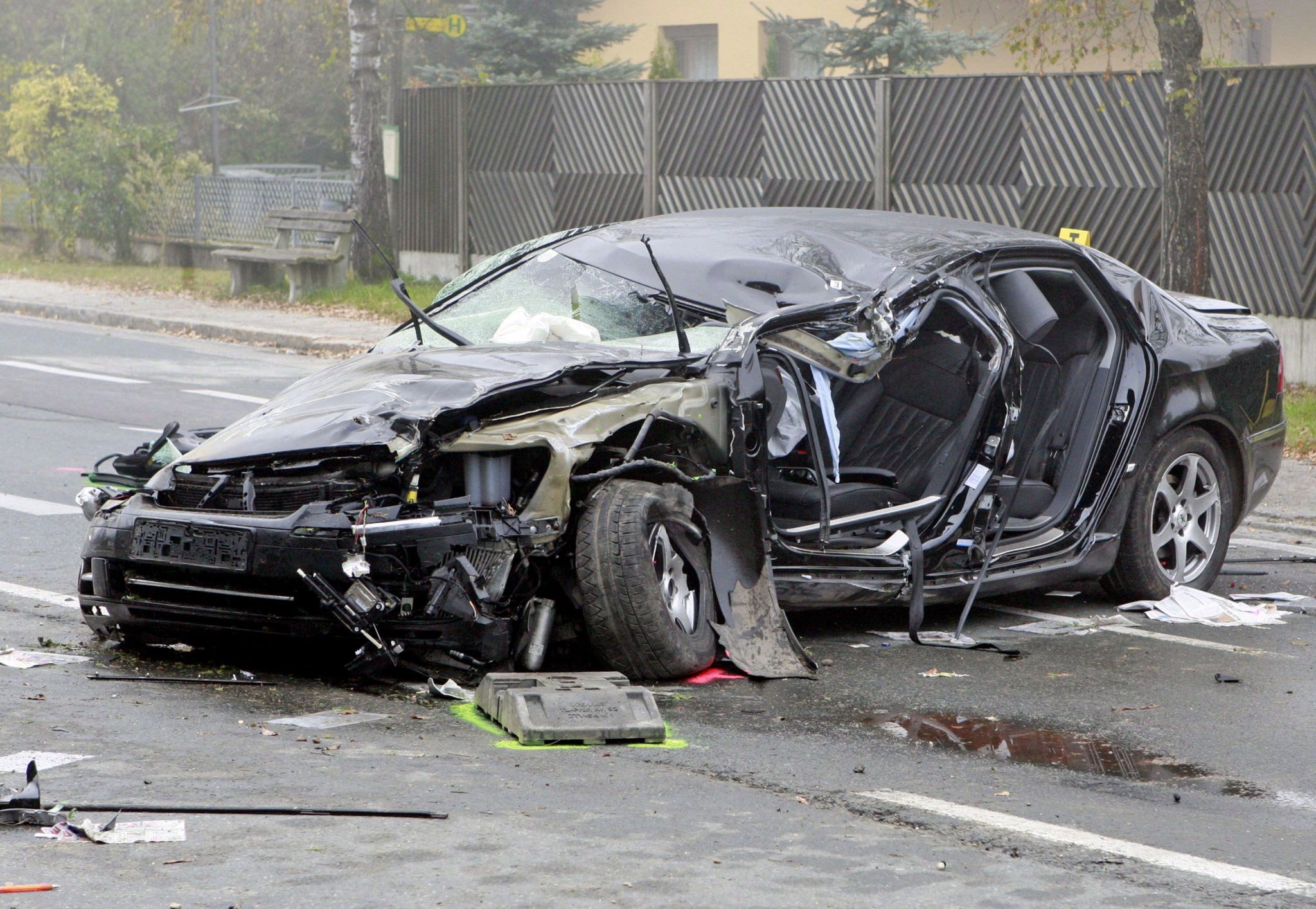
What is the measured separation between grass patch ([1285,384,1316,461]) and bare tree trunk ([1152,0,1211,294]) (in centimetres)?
112

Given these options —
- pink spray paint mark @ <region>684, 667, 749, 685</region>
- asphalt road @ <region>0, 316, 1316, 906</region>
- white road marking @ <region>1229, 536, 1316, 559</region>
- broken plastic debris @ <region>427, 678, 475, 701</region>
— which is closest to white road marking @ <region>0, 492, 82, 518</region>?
asphalt road @ <region>0, 316, 1316, 906</region>

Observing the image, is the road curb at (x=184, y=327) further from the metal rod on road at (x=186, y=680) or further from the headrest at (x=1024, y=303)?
the metal rod on road at (x=186, y=680)

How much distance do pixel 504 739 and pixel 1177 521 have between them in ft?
12.2

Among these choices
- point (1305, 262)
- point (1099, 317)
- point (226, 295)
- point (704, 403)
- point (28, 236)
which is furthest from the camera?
point (28, 236)

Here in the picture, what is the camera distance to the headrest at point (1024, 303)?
7.45 meters

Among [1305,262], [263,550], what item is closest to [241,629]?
[263,550]

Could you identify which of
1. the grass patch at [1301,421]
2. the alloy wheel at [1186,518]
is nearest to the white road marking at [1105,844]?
the alloy wheel at [1186,518]

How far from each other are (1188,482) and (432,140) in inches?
637

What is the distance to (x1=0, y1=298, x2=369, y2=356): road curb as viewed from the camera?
58.6 ft

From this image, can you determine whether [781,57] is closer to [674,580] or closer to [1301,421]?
[1301,421]

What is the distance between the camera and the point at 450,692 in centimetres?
578

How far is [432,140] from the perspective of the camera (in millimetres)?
22578

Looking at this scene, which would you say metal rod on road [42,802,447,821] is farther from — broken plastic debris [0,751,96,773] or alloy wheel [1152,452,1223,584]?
alloy wheel [1152,452,1223,584]

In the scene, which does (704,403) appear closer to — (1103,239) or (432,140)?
(1103,239)
